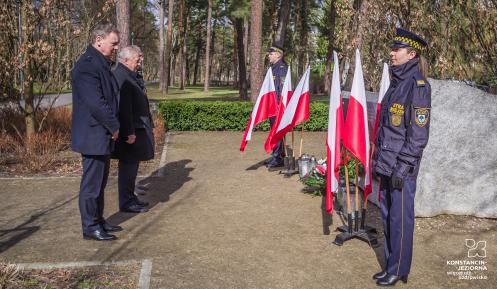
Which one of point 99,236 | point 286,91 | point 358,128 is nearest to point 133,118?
point 99,236

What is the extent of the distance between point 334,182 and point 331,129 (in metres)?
0.58

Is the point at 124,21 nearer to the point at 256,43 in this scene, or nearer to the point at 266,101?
the point at 256,43

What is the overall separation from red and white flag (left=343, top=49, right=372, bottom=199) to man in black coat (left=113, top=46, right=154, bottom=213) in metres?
2.69

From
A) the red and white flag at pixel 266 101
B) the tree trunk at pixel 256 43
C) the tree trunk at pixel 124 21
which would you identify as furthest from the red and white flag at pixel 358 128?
the tree trunk at pixel 256 43

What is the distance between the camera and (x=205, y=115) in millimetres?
15438

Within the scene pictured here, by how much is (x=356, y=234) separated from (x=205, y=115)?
1070 cm

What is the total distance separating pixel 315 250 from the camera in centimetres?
503

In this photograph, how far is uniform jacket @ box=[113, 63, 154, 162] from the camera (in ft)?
19.0

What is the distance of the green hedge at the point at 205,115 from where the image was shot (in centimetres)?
1534

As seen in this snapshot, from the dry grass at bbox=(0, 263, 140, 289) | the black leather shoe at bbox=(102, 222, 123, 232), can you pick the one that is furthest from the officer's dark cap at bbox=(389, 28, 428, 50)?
the black leather shoe at bbox=(102, 222, 123, 232)

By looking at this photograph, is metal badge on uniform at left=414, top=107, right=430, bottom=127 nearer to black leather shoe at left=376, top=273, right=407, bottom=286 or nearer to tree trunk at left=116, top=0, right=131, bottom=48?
black leather shoe at left=376, top=273, right=407, bottom=286

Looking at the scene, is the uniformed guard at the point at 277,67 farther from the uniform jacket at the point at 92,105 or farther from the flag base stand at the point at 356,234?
the uniform jacket at the point at 92,105

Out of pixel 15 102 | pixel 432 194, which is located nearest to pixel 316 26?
pixel 15 102

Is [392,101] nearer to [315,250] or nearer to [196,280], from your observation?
[315,250]
